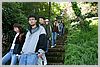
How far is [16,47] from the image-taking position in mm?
2102

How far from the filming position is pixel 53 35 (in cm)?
209

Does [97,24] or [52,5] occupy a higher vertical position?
[52,5]

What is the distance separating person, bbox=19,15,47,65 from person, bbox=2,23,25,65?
0.05 meters

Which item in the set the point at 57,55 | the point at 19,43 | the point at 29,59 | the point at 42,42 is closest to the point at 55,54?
the point at 57,55

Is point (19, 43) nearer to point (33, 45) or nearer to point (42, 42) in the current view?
point (33, 45)

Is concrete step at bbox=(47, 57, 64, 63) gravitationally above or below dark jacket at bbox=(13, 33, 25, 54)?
below

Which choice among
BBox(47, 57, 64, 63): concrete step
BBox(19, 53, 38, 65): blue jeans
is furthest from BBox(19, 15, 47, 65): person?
BBox(47, 57, 64, 63): concrete step

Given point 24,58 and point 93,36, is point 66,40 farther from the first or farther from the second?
point 24,58

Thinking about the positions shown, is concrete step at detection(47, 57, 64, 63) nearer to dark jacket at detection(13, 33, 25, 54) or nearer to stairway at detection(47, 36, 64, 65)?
stairway at detection(47, 36, 64, 65)

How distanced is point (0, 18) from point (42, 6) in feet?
1.71

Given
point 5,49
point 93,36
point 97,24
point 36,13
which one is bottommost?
point 5,49

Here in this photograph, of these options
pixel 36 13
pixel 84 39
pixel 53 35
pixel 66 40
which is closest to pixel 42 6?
pixel 36 13

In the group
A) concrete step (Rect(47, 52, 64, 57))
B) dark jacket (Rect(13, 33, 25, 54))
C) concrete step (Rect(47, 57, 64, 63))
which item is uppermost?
dark jacket (Rect(13, 33, 25, 54))

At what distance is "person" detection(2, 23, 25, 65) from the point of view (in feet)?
6.82
